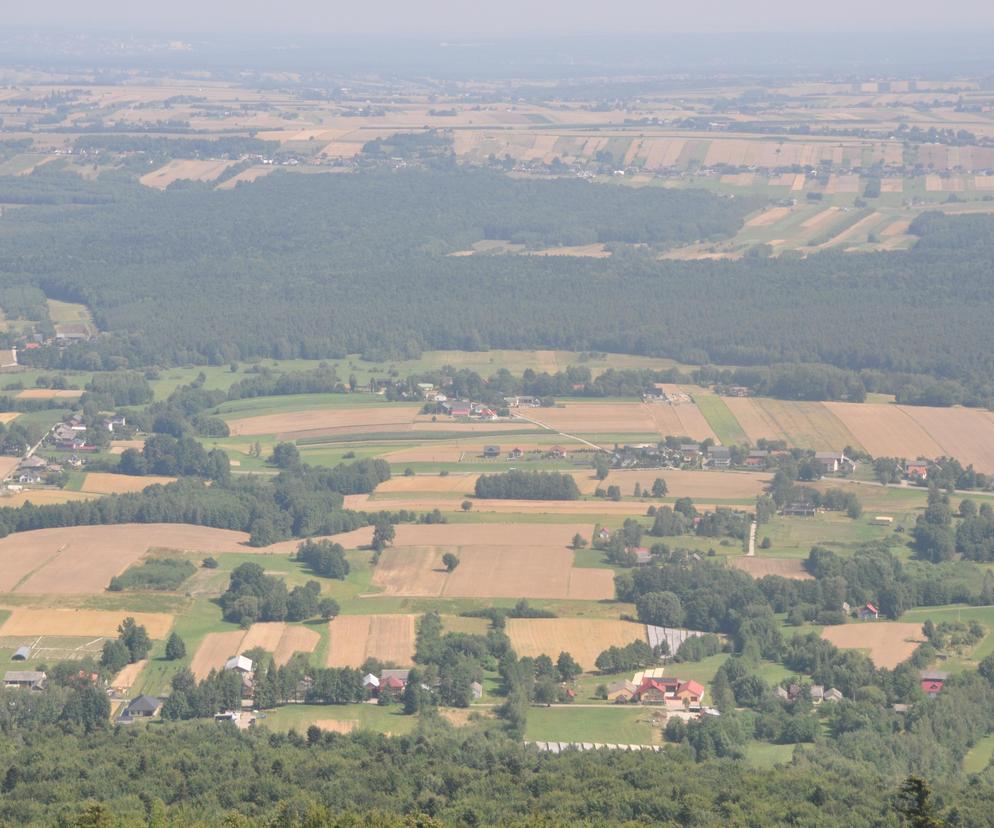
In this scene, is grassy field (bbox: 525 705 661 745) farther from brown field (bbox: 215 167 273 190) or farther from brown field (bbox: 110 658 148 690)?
brown field (bbox: 215 167 273 190)

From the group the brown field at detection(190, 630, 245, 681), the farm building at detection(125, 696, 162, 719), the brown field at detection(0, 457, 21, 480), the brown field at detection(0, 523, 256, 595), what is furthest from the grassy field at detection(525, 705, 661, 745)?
the brown field at detection(0, 457, 21, 480)

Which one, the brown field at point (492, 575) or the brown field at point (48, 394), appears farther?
the brown field at point (48, 394)

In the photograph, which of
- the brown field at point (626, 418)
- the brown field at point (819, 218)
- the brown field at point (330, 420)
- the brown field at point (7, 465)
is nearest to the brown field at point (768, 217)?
the brown field at point (819, 218)

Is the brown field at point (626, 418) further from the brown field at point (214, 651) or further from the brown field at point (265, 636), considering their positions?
the brown field at point (214, 651)

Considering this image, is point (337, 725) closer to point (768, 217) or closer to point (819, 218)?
point (819, 218)

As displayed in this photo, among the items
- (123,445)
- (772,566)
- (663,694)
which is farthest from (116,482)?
(663,694)

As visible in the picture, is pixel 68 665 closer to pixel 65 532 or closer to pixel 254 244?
pixel 65 532

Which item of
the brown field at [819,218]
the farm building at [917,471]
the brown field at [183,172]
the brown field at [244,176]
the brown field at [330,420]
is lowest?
the brown field at [183,172]
